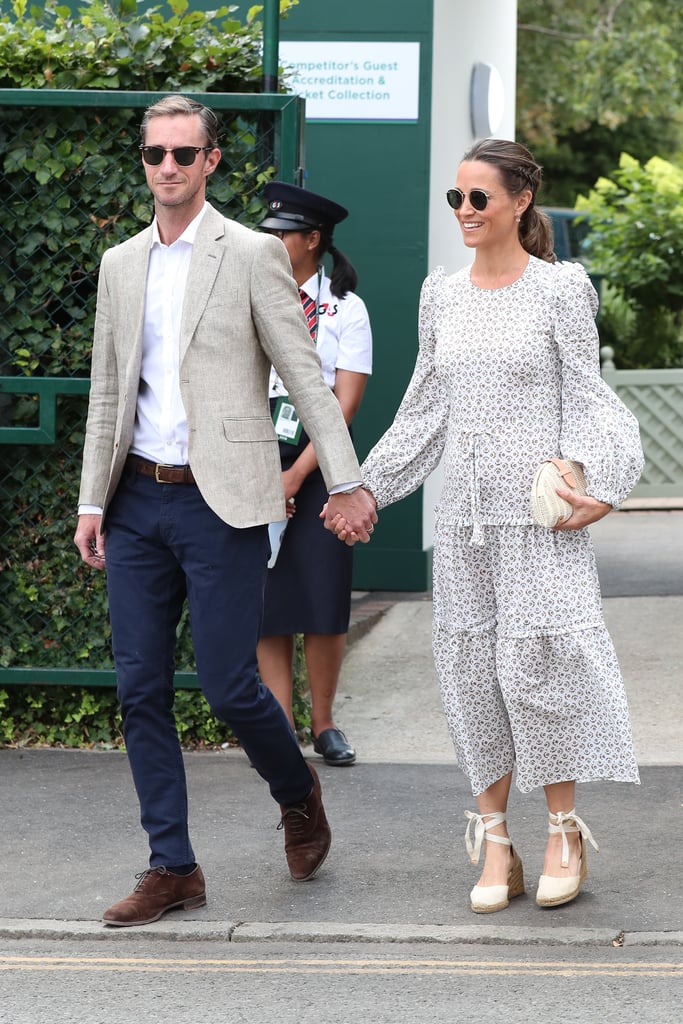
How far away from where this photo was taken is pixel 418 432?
4.76 metres

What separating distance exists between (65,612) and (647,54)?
20.4 m

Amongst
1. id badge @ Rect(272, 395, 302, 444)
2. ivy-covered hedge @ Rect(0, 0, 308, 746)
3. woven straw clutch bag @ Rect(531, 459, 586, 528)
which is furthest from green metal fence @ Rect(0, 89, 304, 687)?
woven straw clutch bag @ Rect(531, 459, 586, 528)

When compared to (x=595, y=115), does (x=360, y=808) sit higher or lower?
lower

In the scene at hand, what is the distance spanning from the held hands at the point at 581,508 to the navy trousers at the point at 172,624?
83cm

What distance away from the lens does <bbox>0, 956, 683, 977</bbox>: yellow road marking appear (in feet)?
13.8

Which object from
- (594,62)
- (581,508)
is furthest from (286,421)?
(594,62)

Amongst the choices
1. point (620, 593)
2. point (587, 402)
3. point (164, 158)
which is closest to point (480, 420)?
point (587, 402)

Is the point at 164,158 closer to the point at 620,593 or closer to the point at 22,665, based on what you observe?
the point at 22,665

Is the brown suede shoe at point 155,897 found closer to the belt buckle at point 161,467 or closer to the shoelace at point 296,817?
the shoelace at point 296,817

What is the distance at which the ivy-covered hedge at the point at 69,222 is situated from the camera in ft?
20.1

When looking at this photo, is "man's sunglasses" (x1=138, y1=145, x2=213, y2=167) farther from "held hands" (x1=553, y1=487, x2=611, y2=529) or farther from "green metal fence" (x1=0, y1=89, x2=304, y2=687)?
"green metal fence" (x1=0, y1=89, x2=304, y2=687)

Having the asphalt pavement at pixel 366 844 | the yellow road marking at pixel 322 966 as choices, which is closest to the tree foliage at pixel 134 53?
the asphalt pavement at pixel 366 844

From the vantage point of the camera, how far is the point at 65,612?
6418 mm

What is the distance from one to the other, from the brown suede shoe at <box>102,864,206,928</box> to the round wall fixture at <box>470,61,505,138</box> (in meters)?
6.46
